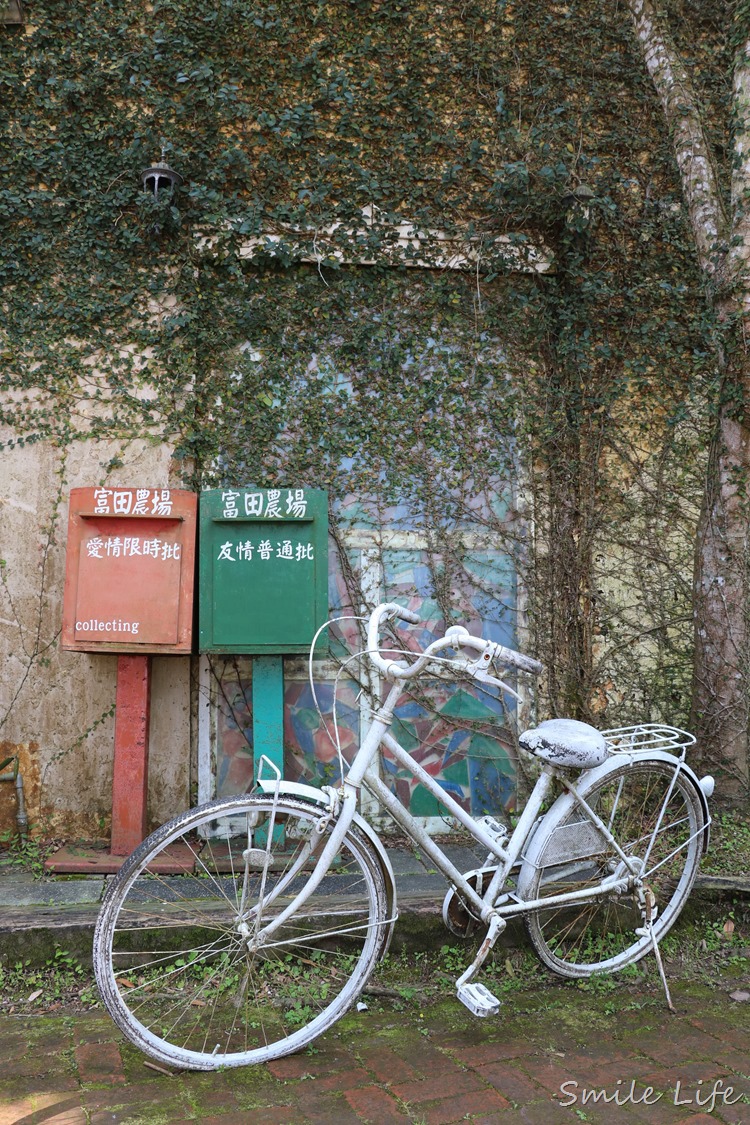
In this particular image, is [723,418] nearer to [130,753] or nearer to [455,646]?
[455,646]

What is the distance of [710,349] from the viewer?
4.87 meters

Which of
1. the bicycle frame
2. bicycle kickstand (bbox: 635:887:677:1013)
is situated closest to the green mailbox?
the bicycle frame

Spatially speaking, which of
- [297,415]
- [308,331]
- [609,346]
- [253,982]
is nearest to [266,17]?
[308,331]

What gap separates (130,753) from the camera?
13.3 feet

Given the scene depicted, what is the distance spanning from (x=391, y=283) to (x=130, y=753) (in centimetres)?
295

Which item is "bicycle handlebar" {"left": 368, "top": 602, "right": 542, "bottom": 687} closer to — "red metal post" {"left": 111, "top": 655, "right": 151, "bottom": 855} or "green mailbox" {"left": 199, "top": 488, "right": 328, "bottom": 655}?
"green mailbox" {"left": 199, "top": 488, "right": 328, "bottom": 655}

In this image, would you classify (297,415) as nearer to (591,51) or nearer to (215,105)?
(215,105)

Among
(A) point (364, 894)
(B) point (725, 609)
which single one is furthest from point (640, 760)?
(B) point (725, 609)

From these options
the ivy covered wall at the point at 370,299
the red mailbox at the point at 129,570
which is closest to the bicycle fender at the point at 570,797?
the ivy covered wall at the point at 370,299

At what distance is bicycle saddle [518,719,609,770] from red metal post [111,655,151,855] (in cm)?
200

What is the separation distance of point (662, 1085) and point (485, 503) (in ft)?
9.79

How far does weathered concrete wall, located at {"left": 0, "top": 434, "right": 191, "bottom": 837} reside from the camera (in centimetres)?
440

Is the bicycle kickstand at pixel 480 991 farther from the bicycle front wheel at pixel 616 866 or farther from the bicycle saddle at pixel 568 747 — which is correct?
the bicycle saddle at pixel 568 747

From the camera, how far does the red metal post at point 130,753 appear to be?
403cm
